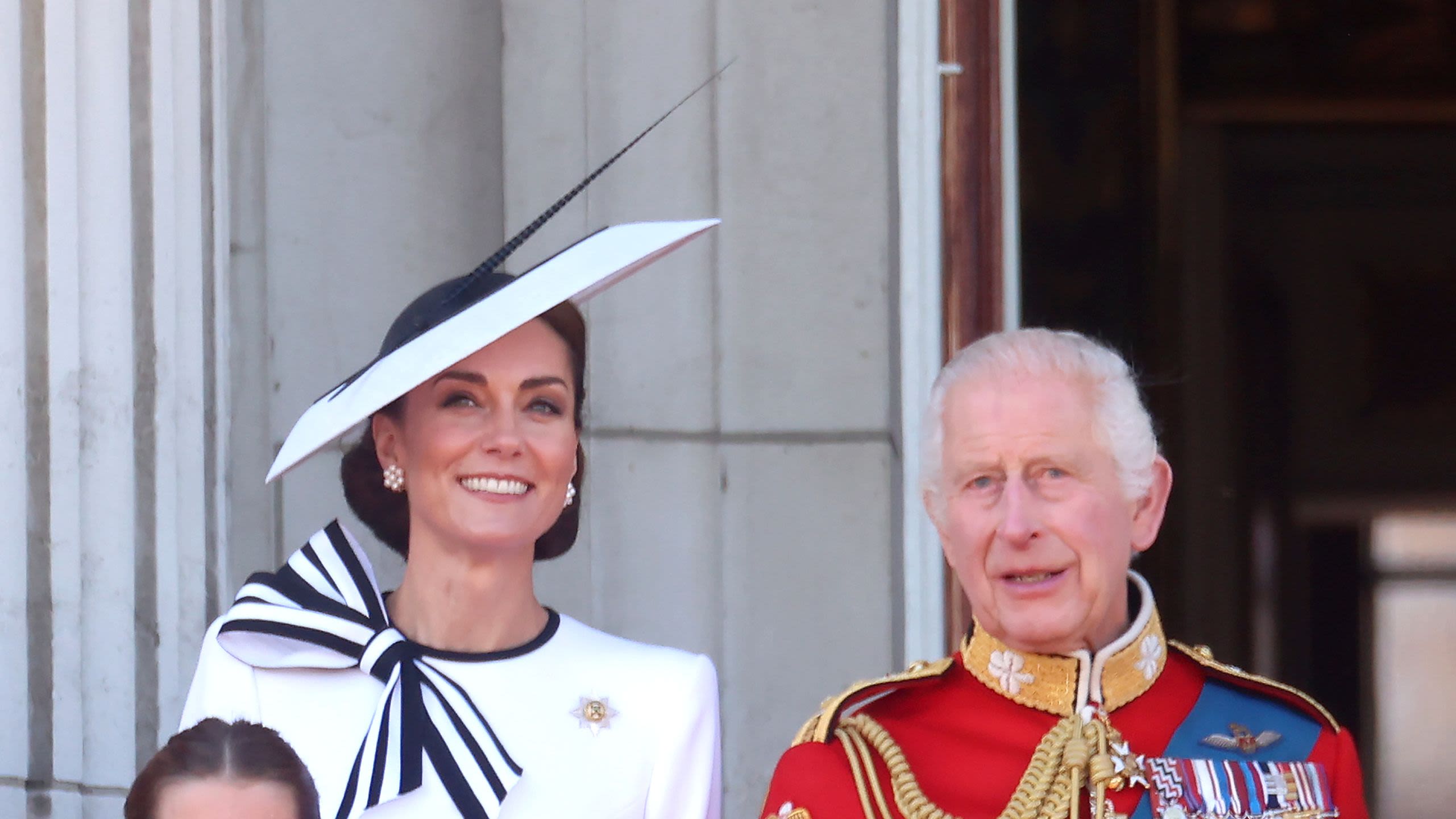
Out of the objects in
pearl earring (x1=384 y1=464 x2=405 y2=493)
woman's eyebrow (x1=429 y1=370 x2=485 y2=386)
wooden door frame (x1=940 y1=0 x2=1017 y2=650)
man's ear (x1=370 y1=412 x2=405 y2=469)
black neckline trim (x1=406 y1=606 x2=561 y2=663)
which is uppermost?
wooden door frame (x1=940 y1=0 x2=1017 y2=650)

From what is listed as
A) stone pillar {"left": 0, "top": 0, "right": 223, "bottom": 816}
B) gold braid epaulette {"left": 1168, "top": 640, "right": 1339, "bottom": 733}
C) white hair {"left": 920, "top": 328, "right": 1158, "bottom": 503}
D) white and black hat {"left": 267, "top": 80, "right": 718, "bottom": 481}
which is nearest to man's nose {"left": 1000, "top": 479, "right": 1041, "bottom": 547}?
white hair {"left": 920, "top": 328, "right": 1158, "bottom": 503}

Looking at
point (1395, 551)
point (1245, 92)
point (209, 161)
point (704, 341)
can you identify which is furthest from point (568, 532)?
point (1395, 551)

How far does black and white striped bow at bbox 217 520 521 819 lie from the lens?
7.48ft

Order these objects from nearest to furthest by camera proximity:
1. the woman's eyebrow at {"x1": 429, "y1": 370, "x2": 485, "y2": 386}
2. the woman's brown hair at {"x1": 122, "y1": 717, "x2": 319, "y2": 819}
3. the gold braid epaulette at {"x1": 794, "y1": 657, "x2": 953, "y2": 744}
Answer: the woman's brown hair at {"x1": 122, "y1": 717, "x2": 319, "y2": 819} → the gold braid epaulette at {"x1": 794, "y1": 657, "x2": 953, "y2": 744} → the woman's eyebrow at {"x1": 429, "y1": 370, "x2": 485, "y2": 386}

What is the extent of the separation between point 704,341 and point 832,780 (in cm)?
180

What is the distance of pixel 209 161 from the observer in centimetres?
388

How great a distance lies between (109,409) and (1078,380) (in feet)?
7.60

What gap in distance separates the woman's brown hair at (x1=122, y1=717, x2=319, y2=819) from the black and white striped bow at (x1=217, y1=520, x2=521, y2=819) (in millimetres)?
209

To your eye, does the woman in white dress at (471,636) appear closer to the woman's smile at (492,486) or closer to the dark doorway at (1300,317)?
the woman's smile at (492,486)

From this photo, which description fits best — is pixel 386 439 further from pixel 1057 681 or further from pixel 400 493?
pixel 1057 681

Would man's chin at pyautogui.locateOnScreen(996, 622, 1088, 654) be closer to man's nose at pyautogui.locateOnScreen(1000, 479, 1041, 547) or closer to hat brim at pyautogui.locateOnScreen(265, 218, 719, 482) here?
man's nose at pyautogui.locateOnScreen(1000, 479, 1041, 547)

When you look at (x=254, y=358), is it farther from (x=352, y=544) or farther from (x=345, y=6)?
(x=352, y=544)

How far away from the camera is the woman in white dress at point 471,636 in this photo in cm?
229

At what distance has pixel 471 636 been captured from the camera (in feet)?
7.92
